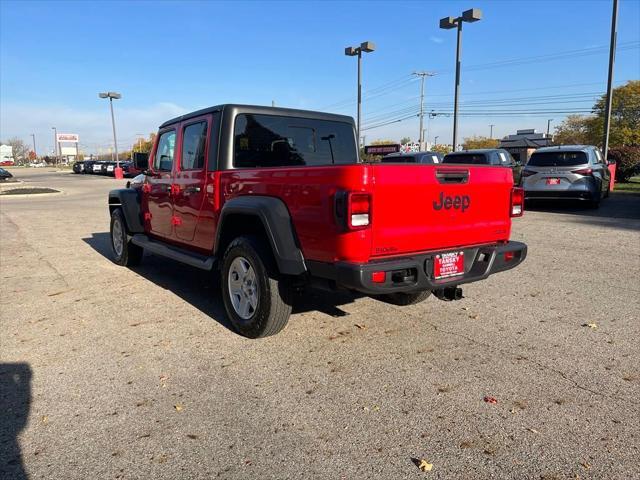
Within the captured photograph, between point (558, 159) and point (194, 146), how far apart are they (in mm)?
10897

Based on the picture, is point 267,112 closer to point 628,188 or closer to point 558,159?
point 558,159

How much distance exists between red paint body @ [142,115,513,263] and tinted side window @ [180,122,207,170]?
0.72ft

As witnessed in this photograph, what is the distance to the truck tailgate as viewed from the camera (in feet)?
11.2

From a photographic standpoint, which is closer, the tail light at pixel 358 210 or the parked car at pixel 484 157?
the tail light at pixel 358 210

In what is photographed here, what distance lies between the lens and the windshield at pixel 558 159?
12773 millimetres

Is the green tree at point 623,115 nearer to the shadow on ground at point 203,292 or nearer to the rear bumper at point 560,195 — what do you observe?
the rear bumper at point 560,195

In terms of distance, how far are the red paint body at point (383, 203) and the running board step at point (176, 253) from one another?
26 centimetres

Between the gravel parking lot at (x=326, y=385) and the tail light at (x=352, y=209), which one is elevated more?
the tail light at (x=352, y=209)

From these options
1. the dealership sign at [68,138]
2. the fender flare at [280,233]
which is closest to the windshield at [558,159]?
the fender flare at [280,233]

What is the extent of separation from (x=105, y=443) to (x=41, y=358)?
5.23ft

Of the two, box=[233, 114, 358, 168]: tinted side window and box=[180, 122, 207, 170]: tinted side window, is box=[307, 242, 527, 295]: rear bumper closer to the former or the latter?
box=[233, 114, 358, 168]: tinted side window

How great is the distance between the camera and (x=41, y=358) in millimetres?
3975

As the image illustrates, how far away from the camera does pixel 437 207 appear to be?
12.3ft

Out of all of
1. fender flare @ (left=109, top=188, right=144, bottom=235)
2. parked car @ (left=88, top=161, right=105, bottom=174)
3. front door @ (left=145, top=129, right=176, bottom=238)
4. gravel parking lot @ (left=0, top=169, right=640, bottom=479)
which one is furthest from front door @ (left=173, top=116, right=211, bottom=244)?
parked car @ (left=88, top=161, right=105, bottom=174)
